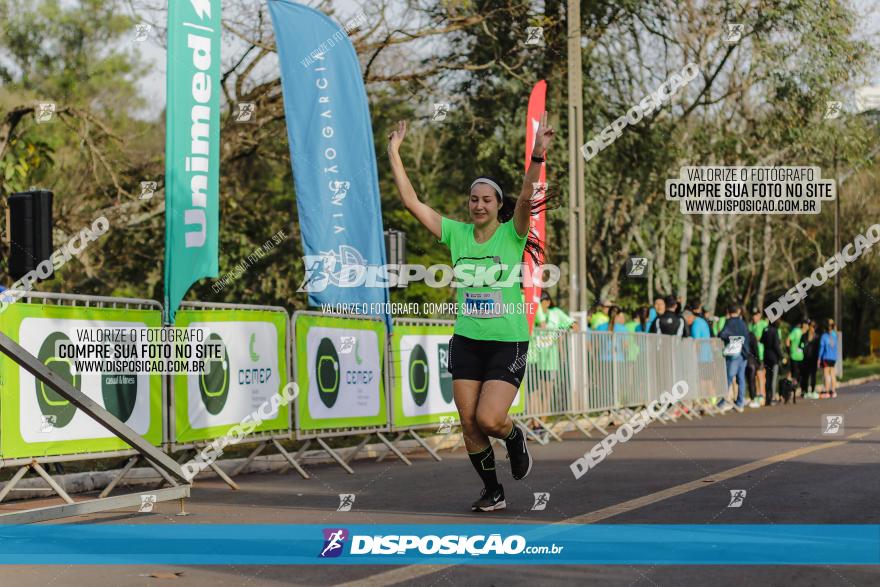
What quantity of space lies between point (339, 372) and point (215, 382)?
74.6 inches

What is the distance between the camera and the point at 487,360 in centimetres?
799

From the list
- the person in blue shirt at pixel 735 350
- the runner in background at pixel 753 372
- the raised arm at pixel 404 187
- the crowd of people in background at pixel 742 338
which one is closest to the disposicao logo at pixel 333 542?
the raised arm at pixel 404 187

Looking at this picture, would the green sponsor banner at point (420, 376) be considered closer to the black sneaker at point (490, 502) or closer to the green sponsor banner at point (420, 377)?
the green sponsor banner at point (420, 377)

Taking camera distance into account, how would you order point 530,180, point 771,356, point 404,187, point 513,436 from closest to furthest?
point 530,180 → point 404,187 → point 513,436 → point 771,356

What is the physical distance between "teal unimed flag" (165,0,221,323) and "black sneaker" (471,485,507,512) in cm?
437

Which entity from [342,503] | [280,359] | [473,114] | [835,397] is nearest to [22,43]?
[473,114]

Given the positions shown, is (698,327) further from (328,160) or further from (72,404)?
(72,404)

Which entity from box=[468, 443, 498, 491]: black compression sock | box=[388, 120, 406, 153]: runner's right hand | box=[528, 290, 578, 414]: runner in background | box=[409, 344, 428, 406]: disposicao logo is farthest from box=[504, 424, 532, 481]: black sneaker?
box=[528, 290, 578, 414]: runner in background

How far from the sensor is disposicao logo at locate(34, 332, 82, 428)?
9.30 m

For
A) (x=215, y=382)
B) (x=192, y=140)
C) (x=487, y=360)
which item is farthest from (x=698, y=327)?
(x=487, y=360)

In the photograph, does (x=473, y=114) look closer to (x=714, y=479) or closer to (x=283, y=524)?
(x=714, y=479)

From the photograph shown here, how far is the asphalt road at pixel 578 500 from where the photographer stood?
5.62m

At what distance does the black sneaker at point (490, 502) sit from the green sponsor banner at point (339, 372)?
13.6ft

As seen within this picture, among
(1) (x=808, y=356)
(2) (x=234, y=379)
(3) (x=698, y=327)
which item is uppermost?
(3) (x=698, y=327)
